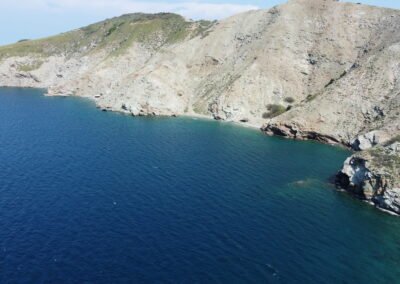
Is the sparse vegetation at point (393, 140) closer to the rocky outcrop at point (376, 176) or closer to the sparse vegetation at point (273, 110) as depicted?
the rocky outcrop at point (376, 176)

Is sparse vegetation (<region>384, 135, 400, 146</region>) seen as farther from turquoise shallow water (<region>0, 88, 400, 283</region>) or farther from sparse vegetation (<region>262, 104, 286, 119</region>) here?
sparse vegetation (<region>262, 104, 286, 119</region>)

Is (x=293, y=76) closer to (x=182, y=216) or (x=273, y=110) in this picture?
(x=273, y=110)

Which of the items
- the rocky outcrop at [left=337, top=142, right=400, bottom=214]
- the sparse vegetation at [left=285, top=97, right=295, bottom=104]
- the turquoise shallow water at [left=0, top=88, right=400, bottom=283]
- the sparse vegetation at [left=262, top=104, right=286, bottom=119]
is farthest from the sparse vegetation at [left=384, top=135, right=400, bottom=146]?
the sparse vegetation at [left=285, top=97, right=295, bottom=104]

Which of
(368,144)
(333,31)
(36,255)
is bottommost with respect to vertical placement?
(36,255)

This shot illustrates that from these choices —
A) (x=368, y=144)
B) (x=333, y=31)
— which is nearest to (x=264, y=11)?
(x=333, y=31)

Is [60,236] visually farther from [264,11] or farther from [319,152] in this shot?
[264,11]

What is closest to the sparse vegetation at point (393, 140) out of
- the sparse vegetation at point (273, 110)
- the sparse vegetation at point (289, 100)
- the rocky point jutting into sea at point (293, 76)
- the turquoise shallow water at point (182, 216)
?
the rocky point jutting into sea at point (293, 76)

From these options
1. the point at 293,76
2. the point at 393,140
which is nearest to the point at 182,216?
the point at 393,140
